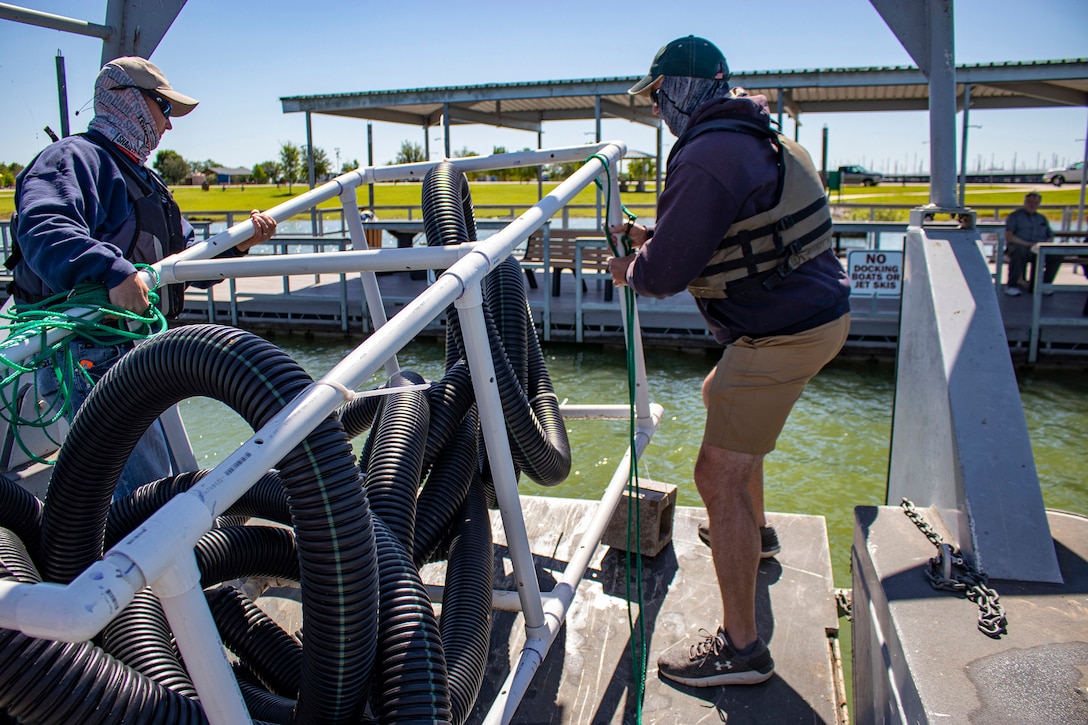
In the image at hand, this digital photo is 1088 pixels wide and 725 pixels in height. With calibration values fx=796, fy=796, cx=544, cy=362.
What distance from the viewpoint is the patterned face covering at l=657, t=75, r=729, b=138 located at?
2.62 m

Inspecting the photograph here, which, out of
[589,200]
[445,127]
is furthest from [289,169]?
[445,127]

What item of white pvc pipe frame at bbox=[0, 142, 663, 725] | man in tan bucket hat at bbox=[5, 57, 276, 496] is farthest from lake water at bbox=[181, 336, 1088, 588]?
man in tan bucket hat at bbox=[5, 57, 276, 496]

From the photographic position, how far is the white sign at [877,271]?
980 cm

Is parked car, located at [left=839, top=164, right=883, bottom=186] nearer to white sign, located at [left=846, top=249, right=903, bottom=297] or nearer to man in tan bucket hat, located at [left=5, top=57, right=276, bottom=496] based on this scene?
white sign, located at [left=846, top=249, right=903, bottom=297]

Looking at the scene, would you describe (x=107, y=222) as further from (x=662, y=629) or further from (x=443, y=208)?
(x=662, y=629)

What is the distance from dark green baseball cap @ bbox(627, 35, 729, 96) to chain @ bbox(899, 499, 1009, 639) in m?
1.66

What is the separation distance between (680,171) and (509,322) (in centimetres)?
82

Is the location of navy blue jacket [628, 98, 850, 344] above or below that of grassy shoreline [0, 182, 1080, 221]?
below

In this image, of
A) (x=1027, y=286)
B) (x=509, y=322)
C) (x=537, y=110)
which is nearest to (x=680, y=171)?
(x=509, y=322)

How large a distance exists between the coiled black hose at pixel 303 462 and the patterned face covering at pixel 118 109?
138cm

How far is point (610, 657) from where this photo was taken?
8.82ft

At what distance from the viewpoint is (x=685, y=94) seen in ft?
8.66

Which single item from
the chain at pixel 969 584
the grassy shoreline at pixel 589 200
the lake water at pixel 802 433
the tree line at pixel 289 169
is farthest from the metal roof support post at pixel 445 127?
the tree line at pixel 289 169

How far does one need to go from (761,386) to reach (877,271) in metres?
8.11
